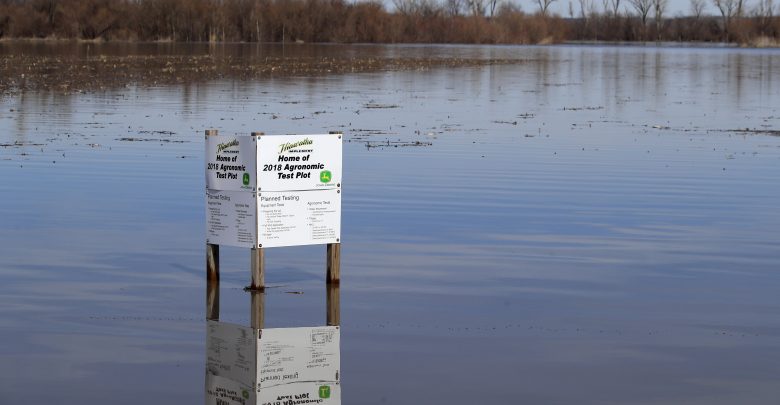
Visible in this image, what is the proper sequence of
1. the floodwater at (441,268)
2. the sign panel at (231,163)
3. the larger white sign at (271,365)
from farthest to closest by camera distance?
the sign panel at (231,163) < the floodwater at (441,268) < the larger white sign at (271,365)

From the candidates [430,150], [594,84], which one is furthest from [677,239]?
[594,84]

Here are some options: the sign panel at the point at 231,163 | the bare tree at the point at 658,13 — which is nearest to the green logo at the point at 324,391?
the sign panel at the point at 231,163

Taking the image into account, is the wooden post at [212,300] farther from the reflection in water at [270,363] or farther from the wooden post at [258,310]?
the wooden post at [258,310]

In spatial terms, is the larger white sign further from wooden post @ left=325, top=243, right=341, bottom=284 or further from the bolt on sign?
wooden post @ left=325, top=243, right=341, bottom=284

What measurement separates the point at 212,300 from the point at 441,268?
8.10ft

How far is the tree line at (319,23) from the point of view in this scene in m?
125

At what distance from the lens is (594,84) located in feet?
168

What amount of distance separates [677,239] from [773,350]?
198 inches

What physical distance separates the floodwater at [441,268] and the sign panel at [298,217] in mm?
487

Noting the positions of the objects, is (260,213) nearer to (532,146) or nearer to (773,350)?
(773,350)

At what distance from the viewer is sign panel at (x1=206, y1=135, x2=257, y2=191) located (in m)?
10.4

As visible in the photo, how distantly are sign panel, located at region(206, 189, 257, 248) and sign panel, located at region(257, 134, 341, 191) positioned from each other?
0.22 meters

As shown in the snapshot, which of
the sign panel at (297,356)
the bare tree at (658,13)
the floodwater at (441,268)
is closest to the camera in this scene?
the sign panel at (297,356)

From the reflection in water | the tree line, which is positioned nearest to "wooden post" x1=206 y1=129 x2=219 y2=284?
the reflection in water
